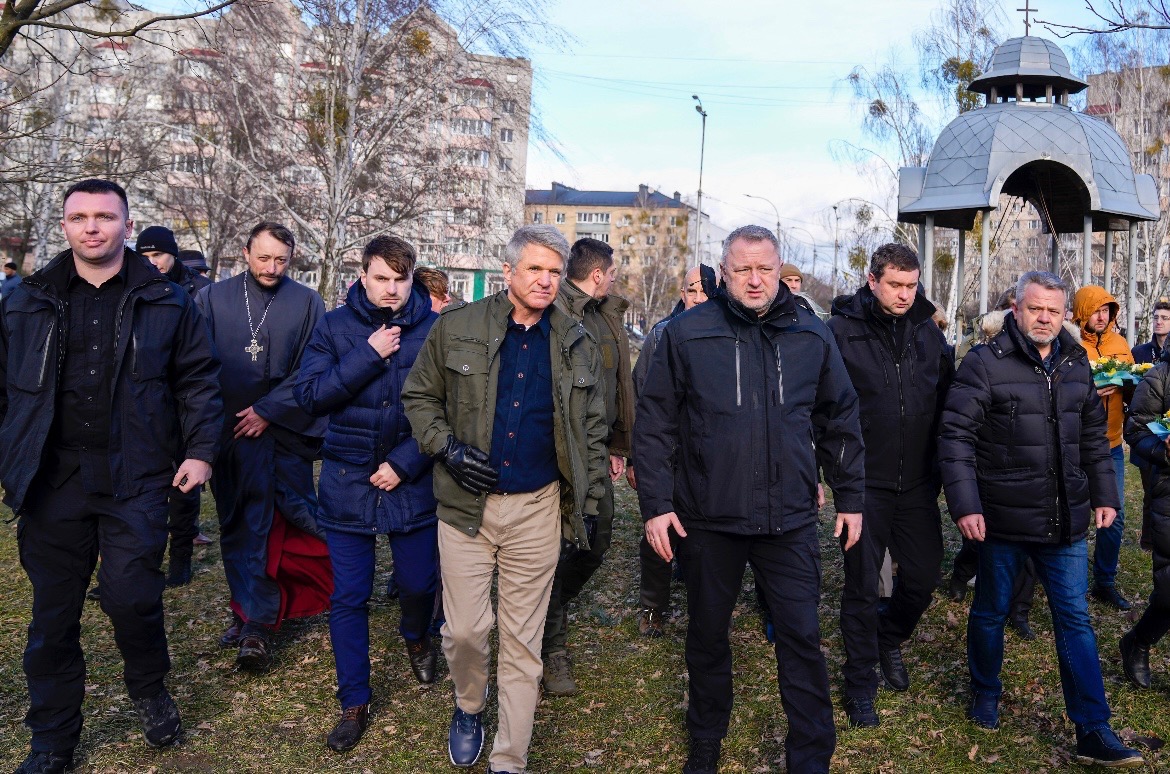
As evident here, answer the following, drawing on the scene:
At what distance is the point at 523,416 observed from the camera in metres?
3.99

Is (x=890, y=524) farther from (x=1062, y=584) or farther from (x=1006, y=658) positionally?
(x=1006, y=658)

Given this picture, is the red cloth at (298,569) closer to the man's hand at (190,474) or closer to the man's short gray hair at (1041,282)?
the man's hand at (190,474)

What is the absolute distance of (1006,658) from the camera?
18.2 ft

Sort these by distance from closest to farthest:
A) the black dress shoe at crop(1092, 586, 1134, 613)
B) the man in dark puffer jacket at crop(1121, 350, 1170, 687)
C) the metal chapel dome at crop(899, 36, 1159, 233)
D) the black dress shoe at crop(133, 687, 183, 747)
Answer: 1. the black dress shoe at crop(133, 687, 183, 747)
2. the man in dark puffer jacket at crop(1121, 350, 1170, 687)
3. the black dress shoe at crop(1092, 586, 1134, 613)
4. the metal chapel dome at crop(899, 36, 1159, 233)

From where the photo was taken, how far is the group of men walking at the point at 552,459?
388 cm

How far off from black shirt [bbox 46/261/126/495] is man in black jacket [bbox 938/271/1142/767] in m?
3.88

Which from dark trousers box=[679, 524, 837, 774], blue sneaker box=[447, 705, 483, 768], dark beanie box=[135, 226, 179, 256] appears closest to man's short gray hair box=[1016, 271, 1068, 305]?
dark trousers box=[679, 524, 837, 774]

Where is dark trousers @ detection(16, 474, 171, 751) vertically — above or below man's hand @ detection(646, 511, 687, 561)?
below

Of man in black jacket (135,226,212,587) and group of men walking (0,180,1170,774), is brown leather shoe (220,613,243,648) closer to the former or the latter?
man in black jacket (135,226,212,587)

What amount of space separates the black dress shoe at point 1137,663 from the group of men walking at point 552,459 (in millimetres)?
281

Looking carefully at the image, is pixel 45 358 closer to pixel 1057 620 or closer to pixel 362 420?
pixel 362 420

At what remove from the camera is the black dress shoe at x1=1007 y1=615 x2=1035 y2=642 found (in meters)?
5.86

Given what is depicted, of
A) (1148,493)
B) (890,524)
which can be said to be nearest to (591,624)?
(890,524)

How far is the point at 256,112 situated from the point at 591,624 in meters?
17.3
